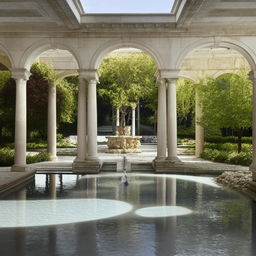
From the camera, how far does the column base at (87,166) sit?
18.9 meters

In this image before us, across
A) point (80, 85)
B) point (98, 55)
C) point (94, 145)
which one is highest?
point (98, 55)

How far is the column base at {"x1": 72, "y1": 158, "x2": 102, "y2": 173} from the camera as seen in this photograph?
18.9 metres

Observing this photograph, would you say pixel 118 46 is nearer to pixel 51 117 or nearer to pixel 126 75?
pixel 51 117

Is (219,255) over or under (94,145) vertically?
under

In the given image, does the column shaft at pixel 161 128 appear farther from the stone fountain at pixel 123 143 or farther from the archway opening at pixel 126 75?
the stone fountain at pixel 123 143

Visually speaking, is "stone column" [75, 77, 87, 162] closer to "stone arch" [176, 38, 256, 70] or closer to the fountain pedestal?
"stone arch" [176, 38, 256, 70]

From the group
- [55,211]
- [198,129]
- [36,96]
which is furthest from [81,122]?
[55,211]

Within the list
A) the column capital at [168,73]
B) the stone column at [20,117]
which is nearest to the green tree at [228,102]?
the column capital at [168,73]

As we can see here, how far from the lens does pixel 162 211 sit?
1003 centimetres

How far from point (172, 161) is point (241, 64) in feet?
28.8

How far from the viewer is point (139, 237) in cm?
752

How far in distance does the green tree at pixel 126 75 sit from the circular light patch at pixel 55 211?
1878 cm

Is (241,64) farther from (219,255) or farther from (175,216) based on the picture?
(219,255)

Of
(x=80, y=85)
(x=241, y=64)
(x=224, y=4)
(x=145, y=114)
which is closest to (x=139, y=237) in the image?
(x=224, y=4)
